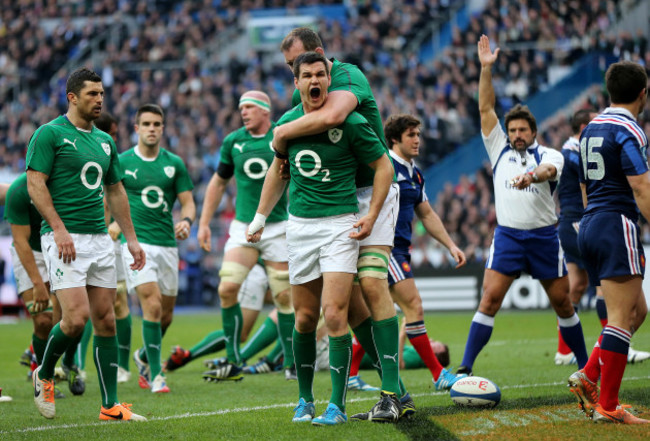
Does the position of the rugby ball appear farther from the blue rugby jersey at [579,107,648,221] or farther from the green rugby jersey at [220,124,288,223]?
the green rugby jersey at [220,124,288,223]

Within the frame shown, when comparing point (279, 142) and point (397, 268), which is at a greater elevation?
point (279, 142)

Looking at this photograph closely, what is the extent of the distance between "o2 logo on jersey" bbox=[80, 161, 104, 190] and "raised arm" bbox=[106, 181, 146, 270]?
0.87 feet

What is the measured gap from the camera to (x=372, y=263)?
6113 millimetres

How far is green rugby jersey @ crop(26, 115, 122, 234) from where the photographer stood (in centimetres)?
658

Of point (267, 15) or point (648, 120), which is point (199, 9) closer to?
point (267, 15)

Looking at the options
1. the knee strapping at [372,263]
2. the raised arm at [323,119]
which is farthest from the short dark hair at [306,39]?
the knee strapping at [372,263]

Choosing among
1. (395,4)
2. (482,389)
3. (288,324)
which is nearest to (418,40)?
(395,4)

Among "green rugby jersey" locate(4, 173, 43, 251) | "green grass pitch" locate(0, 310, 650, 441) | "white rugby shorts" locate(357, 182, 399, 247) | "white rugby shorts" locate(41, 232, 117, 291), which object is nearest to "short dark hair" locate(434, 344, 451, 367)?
"green grass pitch" locate(0, 310, 650, 441)

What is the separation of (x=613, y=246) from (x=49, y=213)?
13.3 feet

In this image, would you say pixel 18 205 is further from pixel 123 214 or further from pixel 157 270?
pixel 157 270

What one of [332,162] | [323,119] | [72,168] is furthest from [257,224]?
[72,168]

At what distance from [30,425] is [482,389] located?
135 inches

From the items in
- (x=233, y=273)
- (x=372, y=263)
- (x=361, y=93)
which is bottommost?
(x=233, y=273)

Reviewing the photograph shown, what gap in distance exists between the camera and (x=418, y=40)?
3206 cm
